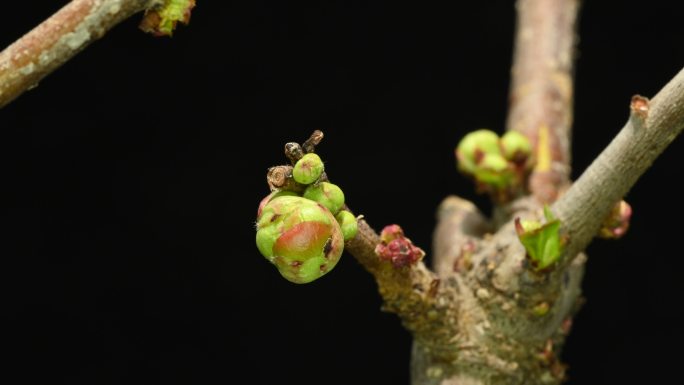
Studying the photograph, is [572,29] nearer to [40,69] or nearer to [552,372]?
[552,372]

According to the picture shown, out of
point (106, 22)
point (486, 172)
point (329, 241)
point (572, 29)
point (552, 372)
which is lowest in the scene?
point (329, 241)

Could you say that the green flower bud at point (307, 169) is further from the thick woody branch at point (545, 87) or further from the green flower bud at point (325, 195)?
the thick woody branch at point (545, 87)

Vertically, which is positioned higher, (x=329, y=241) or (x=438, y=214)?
(x=438, y=214)

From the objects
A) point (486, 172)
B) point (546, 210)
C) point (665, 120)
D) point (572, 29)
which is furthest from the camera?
point (572, 29)

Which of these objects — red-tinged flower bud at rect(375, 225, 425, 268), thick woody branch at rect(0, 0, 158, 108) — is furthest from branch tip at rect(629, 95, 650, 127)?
thick woody branch at rect(0, 0, 158, 108)

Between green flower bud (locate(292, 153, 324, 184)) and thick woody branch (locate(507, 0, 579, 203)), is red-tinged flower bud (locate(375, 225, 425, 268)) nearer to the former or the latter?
green flower bud (locate(292, 153, 324, 184))

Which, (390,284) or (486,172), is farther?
(486,172)

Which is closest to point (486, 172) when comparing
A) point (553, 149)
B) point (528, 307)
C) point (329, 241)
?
point (553, 149)
